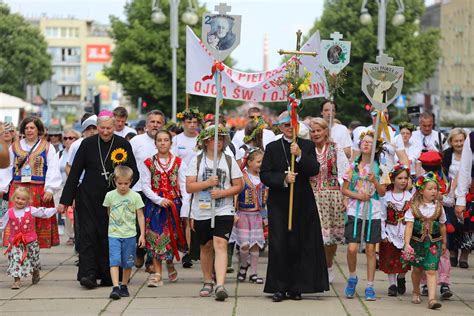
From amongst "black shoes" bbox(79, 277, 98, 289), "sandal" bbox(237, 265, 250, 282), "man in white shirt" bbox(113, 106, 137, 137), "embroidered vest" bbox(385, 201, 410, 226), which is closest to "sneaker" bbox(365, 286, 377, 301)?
"embroidered vest" bbox(385, 201, 410, 226)

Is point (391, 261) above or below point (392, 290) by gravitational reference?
above

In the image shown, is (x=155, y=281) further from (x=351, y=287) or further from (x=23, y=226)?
(x=351, y=287)

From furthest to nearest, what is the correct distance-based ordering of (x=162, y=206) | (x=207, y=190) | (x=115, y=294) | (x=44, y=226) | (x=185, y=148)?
(x=185, y=148) → (x=44, y=226) → (x=162, y=206) → (x=207, y=190) → (x=115, y=294)

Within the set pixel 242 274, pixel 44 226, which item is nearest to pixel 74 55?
pixel 44 226

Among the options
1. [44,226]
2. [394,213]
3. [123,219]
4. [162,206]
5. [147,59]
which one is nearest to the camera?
[123,219]

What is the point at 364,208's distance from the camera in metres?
11.4

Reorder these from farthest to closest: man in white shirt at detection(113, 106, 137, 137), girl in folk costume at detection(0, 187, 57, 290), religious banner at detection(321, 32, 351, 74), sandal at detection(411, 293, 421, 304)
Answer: religious banner at detection(321, 32, 351, 74) < man in white shirt at detection(113, 106, 137, 137) < girl in folk costume at detection(0, 187, 57, 290) < sandal at detection(411, 293, 421, 304)

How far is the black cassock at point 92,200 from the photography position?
11969 mm

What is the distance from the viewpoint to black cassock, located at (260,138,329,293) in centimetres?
1094

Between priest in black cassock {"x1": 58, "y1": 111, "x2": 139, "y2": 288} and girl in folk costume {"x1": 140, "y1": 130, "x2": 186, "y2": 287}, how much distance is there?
316 mm

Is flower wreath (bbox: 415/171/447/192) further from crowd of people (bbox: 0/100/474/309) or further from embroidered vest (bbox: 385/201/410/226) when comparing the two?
embroidered vest (bbox: 385/201/410/226)

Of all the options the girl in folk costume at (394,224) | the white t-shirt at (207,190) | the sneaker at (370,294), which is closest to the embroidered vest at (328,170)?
the girl in folk costume at (394,224)

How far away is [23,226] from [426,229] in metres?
4.29

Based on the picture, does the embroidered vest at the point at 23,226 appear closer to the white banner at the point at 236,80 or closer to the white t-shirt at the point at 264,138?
the white t-shirt at the point at 264,138
